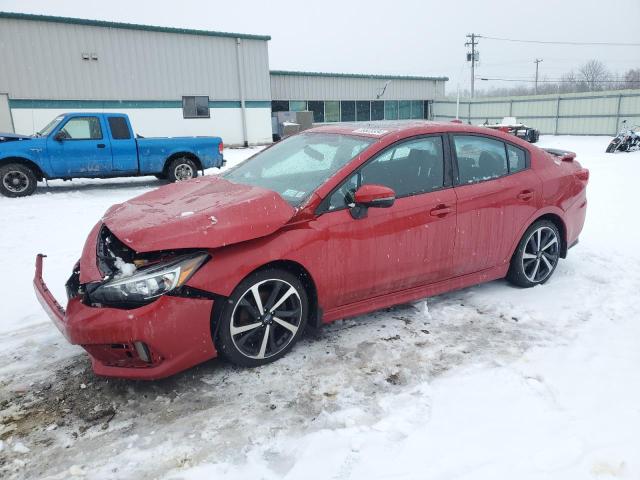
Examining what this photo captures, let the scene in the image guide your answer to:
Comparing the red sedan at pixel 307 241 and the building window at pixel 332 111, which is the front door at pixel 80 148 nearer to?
the red sedan at pixel 307 241

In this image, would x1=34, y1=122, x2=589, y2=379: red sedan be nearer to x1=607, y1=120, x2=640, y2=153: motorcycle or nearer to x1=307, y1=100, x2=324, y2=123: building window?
x1=607, y1=120, x2=640, y2=153: motorcycle

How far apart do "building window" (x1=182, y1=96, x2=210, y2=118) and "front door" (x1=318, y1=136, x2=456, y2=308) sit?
2011cm

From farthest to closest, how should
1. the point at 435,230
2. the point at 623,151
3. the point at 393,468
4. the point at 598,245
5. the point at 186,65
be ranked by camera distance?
the point at 186,65
the point at 623,151
the point at 598,245
the point at 435,230
the point at 393,468

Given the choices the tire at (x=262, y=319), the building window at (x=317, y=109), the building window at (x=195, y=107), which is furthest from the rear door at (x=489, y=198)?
the building window at (x=317, y=109)

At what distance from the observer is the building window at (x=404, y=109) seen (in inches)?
1330

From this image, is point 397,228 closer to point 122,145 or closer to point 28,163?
point 122,145

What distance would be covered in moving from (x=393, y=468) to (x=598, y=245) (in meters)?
4.85

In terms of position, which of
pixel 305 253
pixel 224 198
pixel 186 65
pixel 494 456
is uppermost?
pixel 186 65

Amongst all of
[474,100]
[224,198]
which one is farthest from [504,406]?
[474,100]

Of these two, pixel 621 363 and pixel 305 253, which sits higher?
pixel 305 253

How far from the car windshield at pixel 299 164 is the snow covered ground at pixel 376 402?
1192 mm

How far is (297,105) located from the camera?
94.6ft

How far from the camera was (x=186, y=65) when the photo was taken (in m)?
21.6

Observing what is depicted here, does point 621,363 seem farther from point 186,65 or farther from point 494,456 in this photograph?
point 186,65
